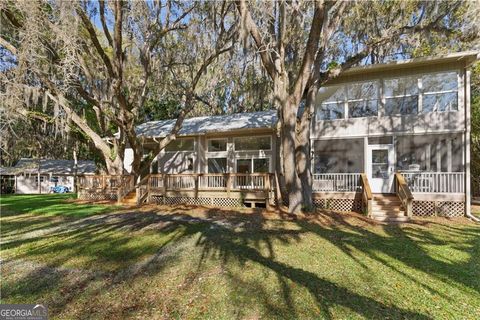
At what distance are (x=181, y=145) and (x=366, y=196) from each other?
10070 millimetres

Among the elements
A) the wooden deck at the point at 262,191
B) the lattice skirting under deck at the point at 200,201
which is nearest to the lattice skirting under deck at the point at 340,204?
the wooden deck at the point at 262,191

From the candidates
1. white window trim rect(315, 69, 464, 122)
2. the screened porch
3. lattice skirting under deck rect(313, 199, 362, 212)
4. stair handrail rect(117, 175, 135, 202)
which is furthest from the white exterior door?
stair handrail rect(117, 175, 135, 202)

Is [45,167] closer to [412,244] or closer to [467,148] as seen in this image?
[412,244]

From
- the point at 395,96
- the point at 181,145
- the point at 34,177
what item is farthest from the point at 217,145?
the point at 34,177

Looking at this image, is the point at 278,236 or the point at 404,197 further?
the point at 404,197

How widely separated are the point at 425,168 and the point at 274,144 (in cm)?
638

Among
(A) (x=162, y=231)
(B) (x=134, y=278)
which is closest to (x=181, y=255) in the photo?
(B) (x=134, y=278)

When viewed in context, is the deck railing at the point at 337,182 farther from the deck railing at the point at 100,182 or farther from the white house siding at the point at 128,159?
the white house siding at the point at 128,159

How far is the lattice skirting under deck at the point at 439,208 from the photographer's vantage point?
1034cm

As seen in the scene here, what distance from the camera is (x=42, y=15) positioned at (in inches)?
388

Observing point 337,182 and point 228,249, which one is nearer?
point 228,249

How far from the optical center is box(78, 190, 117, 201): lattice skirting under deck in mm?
15030

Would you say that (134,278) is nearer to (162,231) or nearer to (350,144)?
(162,231)

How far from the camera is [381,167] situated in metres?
11.7
